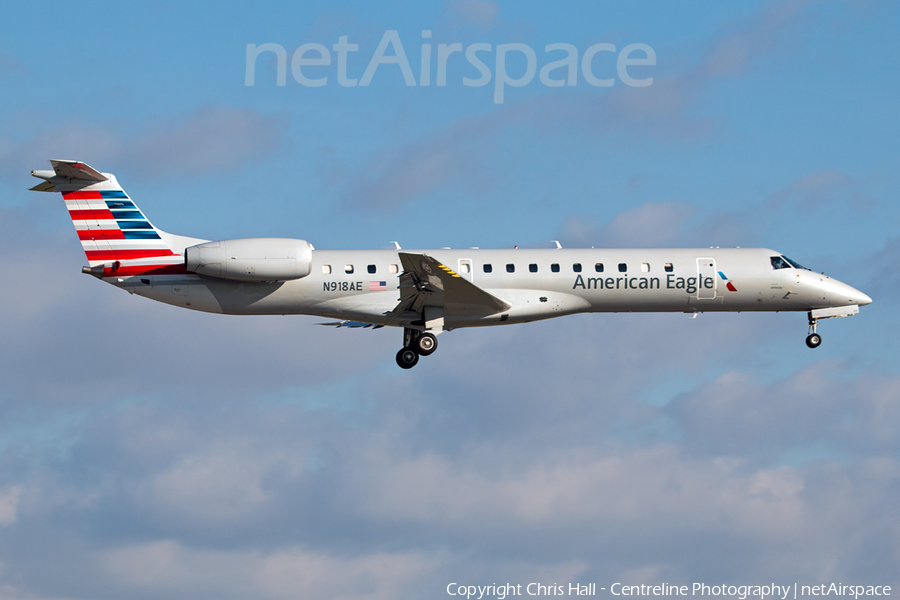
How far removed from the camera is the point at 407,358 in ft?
111

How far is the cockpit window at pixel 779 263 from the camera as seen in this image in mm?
35375

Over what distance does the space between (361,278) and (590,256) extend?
6693 mm

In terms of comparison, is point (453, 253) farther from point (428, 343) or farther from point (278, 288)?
point (278, 288)

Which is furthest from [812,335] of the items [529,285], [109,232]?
[109,232]

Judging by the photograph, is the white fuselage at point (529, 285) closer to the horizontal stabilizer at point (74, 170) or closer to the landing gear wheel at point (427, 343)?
the landing gear wheel at point (427, 343)

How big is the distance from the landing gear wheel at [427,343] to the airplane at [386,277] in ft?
0.13

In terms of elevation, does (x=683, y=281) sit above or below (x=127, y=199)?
below

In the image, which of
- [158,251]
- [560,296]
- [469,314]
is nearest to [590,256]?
[560,296]

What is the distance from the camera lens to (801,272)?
35.6 m

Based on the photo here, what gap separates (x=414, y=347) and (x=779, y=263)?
37.1 ft

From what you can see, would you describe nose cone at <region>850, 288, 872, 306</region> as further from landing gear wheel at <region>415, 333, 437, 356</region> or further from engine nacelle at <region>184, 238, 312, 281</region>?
engine nacelle at <region>184, 238, 312, 281</region>

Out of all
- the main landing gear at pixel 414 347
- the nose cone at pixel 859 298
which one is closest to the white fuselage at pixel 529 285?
the main landing gear at pixel 414 347

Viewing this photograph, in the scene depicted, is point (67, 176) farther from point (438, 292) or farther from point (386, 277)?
point (438, 292)

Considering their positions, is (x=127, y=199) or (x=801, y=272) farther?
(x=801, y=272)
